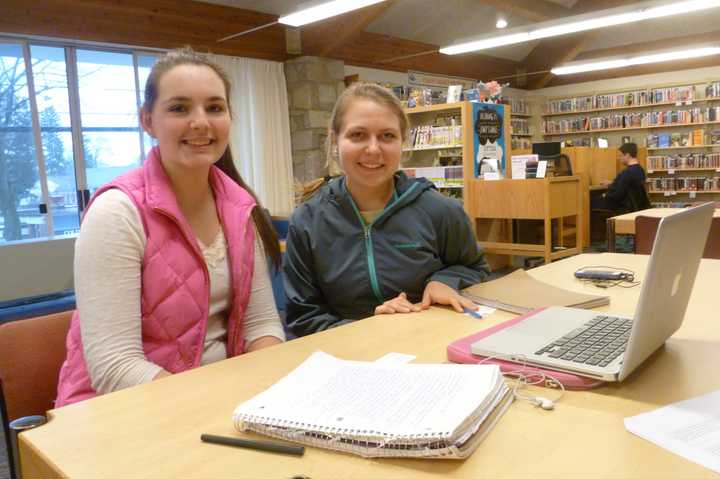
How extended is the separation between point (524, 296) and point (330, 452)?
88 centimetres

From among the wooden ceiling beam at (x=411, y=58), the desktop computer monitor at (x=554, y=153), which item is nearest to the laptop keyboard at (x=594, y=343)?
the desktop computer monitor at (x=554, y=153)

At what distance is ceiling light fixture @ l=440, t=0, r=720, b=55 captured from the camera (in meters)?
→ 6.12

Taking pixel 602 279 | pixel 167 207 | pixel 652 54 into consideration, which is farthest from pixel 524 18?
pixel 167 207

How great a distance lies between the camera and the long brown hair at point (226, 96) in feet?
4.82

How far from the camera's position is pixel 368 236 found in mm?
1670

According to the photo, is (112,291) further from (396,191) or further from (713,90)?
(713,90)

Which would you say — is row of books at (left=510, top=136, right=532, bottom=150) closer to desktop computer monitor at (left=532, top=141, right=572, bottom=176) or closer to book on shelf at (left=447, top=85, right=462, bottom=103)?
desktop computer monitor at (left=532, top=141, right=572, bottom=176)

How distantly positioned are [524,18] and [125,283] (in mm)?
9491

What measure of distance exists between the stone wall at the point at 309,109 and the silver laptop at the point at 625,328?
6452 mm

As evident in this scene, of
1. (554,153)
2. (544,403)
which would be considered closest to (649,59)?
(554,153)

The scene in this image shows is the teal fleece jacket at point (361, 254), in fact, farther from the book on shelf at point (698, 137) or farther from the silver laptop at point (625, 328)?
the book on shelf at point (698, 137)

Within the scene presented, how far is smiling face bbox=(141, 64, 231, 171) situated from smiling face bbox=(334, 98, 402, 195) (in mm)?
416

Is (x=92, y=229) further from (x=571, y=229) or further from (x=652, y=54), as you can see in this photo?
(x=652, y=54)

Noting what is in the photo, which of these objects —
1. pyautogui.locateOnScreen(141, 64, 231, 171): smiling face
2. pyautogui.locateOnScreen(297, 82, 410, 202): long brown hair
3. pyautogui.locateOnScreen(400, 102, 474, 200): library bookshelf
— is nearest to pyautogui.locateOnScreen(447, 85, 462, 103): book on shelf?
pyautogui.locateOnScreen(400, 102, 474, 200): library bookshelf
